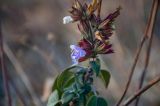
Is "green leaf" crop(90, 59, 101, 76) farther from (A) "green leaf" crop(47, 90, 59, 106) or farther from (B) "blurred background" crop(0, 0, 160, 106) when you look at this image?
(B) "blurred background" crop(0, 0, 160, 106)

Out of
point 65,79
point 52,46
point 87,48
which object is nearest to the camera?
point 87,48

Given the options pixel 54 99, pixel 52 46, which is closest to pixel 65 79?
pixel 54 99

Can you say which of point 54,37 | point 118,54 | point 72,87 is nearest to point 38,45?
point 54,37

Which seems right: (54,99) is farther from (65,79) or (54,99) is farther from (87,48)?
(87,48)

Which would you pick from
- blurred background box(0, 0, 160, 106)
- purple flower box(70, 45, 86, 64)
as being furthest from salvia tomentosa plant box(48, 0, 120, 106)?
blurred background box(0, 0, 160, 106)

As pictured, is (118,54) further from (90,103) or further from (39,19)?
(90,103)

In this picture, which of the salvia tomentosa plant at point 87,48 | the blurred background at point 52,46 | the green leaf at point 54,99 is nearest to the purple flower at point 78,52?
the salvia tomentosa plant at point 87,48
